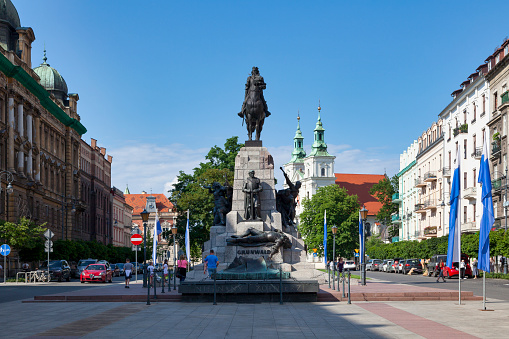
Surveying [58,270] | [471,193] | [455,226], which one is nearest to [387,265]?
[471,193]

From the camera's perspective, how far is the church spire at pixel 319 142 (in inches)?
6211

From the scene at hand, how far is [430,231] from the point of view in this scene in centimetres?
8544

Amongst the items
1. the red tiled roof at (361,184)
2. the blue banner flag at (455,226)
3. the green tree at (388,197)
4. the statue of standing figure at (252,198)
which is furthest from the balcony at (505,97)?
the red tiled roof at (361,184)

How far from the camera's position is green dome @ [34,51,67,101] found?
8519cm

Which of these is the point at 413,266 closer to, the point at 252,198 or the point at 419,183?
the point at 419,183

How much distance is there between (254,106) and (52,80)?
5988 cm

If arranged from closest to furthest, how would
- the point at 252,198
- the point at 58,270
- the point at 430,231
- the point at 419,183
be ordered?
the point at 252,198
the point at 58,270
the point at 430,231
the point at 419,183

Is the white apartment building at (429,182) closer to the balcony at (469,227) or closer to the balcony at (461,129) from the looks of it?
the balcony at (461,129)

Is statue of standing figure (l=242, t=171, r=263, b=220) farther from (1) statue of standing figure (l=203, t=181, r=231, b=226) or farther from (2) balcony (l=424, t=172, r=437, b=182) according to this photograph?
(2) balcony (l=424, t=172, r=437, b=182)

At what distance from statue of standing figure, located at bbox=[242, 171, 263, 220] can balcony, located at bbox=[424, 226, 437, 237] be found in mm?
58622

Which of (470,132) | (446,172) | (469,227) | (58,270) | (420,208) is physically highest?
(470,132)

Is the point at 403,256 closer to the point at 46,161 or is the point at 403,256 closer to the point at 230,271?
the point at 46,161

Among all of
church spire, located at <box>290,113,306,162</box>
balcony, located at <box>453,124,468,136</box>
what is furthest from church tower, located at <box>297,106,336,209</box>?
balcony, located at <box>453,124,468,136</box>

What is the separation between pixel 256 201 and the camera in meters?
28.9
